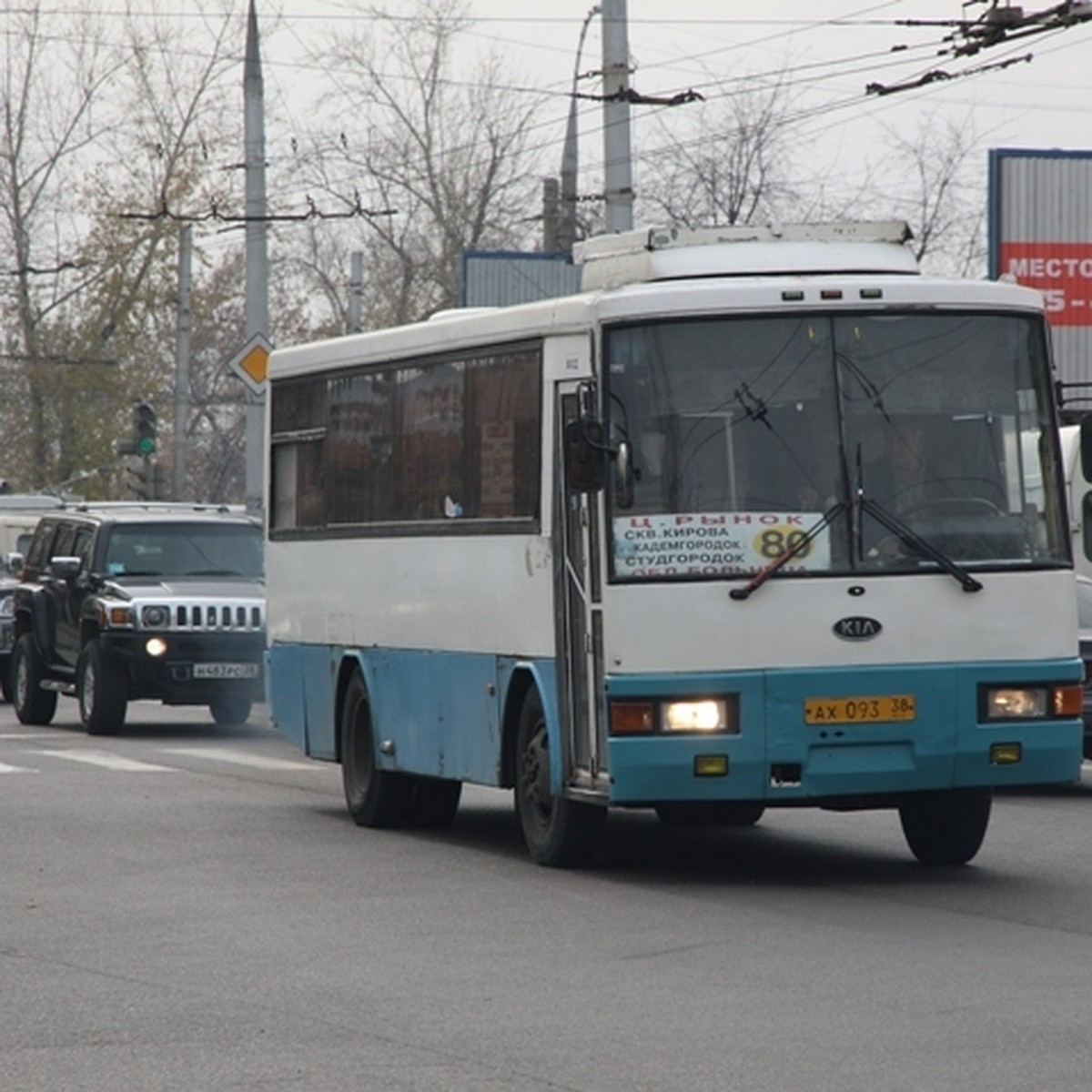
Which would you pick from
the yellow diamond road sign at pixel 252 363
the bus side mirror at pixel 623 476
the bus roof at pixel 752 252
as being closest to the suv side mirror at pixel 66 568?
the yellow diamond road sign at pixel 252 363

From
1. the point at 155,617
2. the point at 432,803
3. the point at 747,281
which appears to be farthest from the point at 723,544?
the point at 155,617

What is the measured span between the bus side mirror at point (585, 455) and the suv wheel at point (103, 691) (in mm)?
13360

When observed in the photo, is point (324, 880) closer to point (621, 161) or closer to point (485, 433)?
point (485, 433)

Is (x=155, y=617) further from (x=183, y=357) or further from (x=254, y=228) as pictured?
(x=183, y=357)

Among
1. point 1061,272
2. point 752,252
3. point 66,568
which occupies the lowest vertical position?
point 66,568

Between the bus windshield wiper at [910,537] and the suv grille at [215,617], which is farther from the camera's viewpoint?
the suv grille at [215,617]

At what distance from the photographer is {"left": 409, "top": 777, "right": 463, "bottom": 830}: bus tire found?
17219 millimetres

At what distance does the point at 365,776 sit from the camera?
57.0ft

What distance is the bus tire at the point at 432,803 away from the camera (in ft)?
56.5

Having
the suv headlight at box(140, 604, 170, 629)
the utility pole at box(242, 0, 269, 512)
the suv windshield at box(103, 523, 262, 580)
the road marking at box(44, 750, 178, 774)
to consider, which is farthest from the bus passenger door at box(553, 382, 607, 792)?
the utility pole at box(242, 0, 269, 512)

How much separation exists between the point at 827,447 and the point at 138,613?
44.5ft

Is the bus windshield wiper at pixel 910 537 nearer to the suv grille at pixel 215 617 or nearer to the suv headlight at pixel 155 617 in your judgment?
the suv grille at pixel 215 617

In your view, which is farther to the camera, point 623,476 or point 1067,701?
point 1067,701

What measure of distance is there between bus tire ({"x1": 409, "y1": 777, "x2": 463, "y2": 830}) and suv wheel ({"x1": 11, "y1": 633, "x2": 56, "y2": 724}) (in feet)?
38.0
